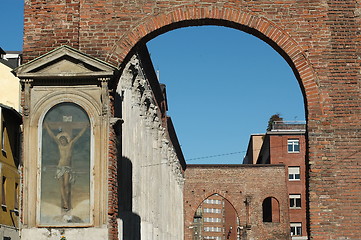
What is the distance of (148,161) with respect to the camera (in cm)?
3569

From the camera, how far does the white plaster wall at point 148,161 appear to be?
1146 inches

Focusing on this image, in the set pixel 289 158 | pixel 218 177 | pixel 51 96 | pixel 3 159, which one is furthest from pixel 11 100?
pixel 289 158

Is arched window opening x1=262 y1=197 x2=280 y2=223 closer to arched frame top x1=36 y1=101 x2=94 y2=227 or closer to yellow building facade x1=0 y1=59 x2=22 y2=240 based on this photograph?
yellow building facade x1=0 y1=59 x2=22 y2=240

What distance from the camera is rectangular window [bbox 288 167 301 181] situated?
6431 cm

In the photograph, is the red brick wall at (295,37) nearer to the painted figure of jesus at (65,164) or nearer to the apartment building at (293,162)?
the painted figure of jesus at (65,164)

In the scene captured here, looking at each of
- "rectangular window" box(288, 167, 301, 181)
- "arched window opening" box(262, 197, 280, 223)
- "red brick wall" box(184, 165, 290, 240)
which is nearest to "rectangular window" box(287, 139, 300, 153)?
"rectangular window" box(288, 167, 301, 181)

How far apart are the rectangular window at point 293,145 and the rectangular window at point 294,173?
1.50 metres

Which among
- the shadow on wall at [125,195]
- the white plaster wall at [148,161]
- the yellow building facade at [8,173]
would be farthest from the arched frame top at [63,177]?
the yellow building facade at [8,173]

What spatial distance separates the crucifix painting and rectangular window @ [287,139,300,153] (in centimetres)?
5111

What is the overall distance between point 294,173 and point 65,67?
50.9 m

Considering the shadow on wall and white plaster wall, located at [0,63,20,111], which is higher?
white plaster wall, located at [0,63,20,111]

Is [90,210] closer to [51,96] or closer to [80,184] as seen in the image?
[80,184]

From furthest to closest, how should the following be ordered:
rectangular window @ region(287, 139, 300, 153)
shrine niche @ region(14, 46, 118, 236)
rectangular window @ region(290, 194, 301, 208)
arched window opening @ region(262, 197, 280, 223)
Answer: rectangular window @ region(287, 139, 300, 153)
rectangular window @ region(290, 194, 301, 208)
arched window opening @ region(262, 197, 280, 223)
shrine niche @ region(14, 46, 118, 236)

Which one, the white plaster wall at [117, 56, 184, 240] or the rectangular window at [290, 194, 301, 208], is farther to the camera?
the rectangular window at [290, 194, 301, 208]
